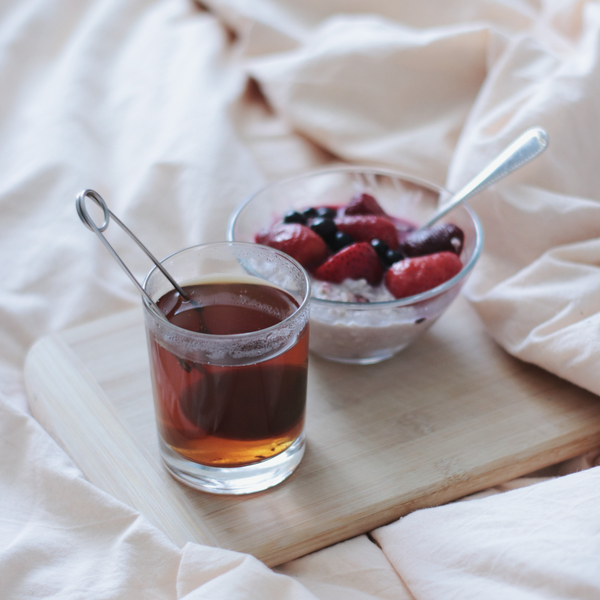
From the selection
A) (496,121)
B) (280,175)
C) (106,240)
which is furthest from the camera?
(280,175)

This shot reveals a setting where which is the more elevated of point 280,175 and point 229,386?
point 229,386

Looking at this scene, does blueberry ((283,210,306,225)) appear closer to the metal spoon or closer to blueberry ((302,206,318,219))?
blueberry ((302,206,318,219))

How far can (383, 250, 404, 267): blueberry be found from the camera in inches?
40.5

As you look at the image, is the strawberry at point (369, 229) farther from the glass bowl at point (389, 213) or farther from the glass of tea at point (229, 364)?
the glass of tea at point (229, 364)

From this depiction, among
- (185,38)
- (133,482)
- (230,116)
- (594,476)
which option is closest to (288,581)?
(133,482)

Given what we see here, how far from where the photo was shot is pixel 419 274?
983 millimetres

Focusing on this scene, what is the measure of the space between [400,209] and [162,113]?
0.61 meters

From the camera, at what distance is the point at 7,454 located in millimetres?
903

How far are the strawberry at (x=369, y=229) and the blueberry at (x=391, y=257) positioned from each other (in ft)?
0.14

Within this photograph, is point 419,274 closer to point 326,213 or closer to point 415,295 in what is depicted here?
point 415,295

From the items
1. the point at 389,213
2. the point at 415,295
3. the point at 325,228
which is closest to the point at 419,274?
the point at 415,295

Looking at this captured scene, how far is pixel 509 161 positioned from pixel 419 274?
250 millimetres

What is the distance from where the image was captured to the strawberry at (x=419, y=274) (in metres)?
0.98

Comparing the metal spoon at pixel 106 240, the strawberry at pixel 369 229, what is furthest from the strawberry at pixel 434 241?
the metal spoon at pixel 106 240
